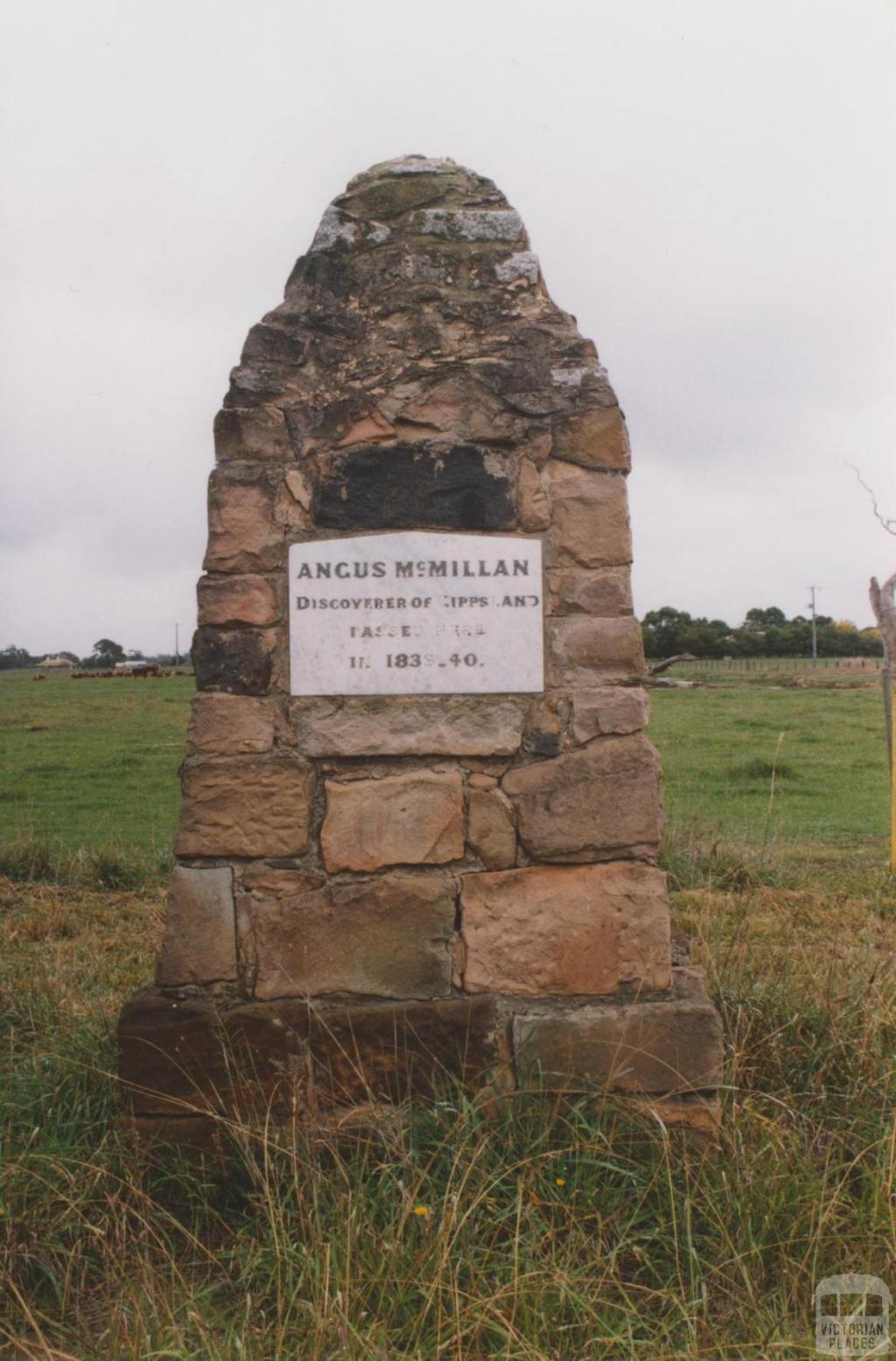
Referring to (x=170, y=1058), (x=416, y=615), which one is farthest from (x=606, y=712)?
(x=170, y=1058)

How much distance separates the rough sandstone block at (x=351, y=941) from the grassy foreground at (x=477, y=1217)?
1.16 ft

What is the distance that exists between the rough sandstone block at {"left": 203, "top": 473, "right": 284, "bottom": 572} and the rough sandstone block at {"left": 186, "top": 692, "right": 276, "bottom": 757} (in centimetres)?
38

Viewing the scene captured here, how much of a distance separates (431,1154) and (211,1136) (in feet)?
2.12

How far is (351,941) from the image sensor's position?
3189mm

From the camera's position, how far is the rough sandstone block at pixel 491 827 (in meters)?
3.21

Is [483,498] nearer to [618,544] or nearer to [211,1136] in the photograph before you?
[618,544]

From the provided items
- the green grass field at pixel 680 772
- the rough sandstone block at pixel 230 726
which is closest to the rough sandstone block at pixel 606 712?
the rough sandstone block at pixel 230 726

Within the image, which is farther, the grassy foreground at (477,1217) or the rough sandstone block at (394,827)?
the rough sandstone block at (394,827)

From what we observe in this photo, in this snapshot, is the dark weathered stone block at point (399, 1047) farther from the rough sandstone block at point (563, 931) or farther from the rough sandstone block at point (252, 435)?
the rough sandstone block at point (252, 435)

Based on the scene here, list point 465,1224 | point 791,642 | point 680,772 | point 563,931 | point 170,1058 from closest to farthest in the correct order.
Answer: point 465,1224
point 170,1058
point 563,931
point 680,772
point 791,642

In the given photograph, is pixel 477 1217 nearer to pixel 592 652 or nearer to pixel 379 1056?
pixel 379 1056

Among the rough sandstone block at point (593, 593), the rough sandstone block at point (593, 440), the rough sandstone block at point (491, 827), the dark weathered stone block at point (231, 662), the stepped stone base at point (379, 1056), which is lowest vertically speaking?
the stepped stone base at point (379, 1056)

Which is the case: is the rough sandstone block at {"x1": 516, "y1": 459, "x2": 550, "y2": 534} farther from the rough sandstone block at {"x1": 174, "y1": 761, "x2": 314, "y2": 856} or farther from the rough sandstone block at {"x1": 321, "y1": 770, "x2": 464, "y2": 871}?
the rough sandstone block at {"x1": 174, "y1": 761, "x2": 314, "y2": 856}

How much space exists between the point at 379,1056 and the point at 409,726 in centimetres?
91
